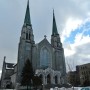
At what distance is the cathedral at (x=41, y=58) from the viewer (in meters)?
64.4

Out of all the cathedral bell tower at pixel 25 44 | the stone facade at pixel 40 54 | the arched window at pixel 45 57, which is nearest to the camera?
the cathedral bell tower at pixel 25 44

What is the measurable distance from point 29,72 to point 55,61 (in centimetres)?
2174

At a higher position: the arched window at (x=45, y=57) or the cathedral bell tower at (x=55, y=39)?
the cathedral bell tower at (x=55, y=39)

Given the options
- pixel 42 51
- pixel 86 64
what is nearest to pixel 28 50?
pixel 42 51

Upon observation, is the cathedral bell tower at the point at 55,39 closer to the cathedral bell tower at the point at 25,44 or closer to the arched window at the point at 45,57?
the arched window at the point at 45,57

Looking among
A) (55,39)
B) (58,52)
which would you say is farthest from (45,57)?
(55,39)

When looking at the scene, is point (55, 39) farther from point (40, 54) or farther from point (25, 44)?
point (25, 44)

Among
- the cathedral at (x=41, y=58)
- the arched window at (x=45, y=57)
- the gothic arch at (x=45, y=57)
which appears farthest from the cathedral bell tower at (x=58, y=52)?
the arched window at (x=45, y=57)

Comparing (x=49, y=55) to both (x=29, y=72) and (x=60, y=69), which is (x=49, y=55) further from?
(x=29, y=72)

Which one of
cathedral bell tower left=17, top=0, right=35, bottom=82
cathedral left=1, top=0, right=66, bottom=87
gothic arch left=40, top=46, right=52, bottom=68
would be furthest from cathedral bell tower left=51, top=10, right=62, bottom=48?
cathedral bell tower left=17, top=0, right=35, bottom=82

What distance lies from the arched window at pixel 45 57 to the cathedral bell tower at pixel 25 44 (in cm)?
459

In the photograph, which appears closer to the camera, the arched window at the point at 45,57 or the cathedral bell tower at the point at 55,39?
the arched window at the point at 45,57

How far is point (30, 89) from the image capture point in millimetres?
54625

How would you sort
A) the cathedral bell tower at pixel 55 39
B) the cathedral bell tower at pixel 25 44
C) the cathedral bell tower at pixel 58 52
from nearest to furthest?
the cathedral bell tower at pixel 25 44, the cathedral bell tower at pixel 58 52, the cathedral bell tower at pixel 55 39
